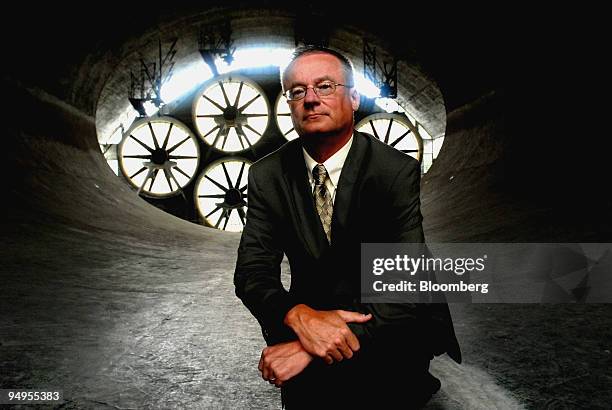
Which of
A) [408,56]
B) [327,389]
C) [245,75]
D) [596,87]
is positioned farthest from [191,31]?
[327,389]

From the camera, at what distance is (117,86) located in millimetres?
11695

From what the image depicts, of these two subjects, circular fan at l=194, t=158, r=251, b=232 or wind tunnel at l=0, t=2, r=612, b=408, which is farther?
circular fan at l=194, t=158, r=251, b=232

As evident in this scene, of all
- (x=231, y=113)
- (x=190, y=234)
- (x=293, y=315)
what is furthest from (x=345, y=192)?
(x=231, y=113)

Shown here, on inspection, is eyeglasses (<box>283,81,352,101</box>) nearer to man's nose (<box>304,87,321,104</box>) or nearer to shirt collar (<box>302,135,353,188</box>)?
man's nose (<box>304,87,321,104</box>)

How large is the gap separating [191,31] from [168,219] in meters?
4.89

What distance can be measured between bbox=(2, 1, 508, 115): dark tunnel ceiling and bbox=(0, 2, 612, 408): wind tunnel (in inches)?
1.3

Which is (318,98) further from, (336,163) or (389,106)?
(389,106)

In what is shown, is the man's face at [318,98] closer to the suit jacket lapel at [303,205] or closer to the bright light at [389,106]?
the suit jacket lapel at [303,205]

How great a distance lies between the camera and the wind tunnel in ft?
7.25

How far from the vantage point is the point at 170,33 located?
980cm

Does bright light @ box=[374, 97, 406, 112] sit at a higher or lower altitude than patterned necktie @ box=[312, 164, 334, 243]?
higher

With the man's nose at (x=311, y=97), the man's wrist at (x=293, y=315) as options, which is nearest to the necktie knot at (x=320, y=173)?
the man's nose at (x=311, y=97)

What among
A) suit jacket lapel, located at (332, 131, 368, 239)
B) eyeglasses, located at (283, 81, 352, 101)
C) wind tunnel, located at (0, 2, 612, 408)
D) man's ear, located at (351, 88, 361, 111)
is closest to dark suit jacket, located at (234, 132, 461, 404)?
suit jacket lapel, located at (332, 131, 368, 239)

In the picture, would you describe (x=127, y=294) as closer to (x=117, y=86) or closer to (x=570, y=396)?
(x=570, y=396)
